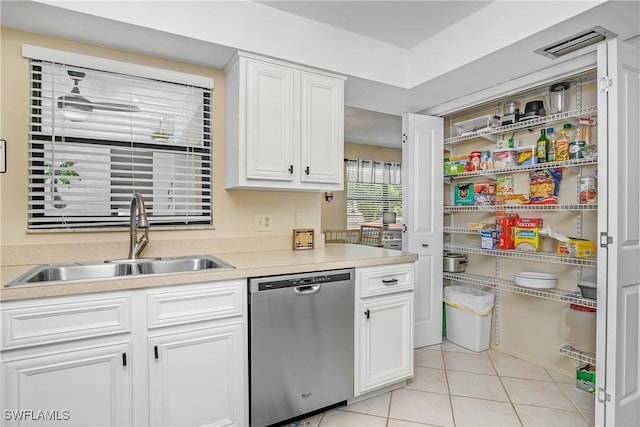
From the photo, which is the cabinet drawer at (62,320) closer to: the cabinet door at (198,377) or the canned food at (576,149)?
the cabinet door at (198,377)

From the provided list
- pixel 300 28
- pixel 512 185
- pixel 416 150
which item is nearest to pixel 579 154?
pixel 512 185

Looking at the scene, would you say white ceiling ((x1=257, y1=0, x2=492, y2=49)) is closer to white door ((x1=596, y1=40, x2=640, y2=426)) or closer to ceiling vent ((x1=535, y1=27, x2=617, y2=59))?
ceiling vent ((x1=535, y1=27, x2=617, y2=59))

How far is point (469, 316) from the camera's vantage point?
122 inches

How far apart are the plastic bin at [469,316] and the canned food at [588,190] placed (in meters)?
1.11

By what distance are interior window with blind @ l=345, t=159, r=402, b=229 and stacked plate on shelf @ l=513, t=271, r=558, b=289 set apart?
4.55 metres

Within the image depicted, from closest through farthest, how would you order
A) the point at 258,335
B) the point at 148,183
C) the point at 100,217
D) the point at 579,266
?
1. the point at 258,335
2. the point at 100,217
3. the point at 148,183
4. the point at 579,266

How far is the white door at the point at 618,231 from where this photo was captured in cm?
183

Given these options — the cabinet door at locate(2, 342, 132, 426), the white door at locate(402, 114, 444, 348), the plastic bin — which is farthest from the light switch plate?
the plastic bin

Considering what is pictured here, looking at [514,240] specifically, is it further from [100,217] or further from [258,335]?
[100,217]

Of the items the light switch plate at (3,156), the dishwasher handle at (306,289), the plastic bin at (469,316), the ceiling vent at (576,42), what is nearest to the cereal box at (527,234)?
the plastic bin at (469,316)

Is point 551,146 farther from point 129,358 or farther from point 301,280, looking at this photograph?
point 129,358

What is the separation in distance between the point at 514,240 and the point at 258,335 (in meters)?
2.12

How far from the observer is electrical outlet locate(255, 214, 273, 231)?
2.57 meters

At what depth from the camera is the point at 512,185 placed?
297 centimetres
